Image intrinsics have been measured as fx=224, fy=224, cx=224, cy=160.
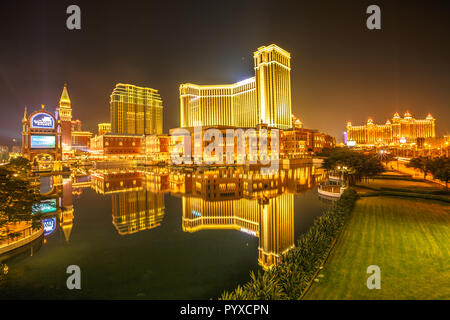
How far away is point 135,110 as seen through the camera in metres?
150

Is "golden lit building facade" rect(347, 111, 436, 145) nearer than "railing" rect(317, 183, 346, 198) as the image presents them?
No

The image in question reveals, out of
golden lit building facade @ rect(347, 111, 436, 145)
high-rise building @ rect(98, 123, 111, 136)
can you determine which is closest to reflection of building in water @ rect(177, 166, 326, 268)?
high-rise building @ rect(98, 123, 111, 136)

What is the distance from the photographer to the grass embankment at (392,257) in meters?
8.59

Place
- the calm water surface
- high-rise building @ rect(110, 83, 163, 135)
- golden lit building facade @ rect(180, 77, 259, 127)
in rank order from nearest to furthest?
the calm water surface
golden lit building facade @ rect(180, 77, 259, 127)
high-rise building @ rect(110, 83, 163, 135)

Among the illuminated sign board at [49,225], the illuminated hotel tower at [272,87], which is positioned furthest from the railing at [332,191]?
the illuminated hotel tower at [272,87]

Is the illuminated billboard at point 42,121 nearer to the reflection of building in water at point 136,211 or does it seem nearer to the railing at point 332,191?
the reflection of building in water at point 136,211

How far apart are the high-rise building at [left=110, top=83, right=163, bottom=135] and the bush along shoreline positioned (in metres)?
145

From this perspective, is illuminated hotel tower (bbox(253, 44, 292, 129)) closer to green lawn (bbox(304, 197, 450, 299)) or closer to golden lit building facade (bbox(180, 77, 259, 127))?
golden lit building facade (bbox(180, 77, 259, 127))

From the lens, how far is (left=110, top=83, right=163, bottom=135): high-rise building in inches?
5655

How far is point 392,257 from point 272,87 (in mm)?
112271

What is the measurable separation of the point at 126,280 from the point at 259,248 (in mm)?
8284

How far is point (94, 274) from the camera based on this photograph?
1143 cm

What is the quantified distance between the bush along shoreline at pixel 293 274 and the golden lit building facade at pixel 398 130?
596 ft

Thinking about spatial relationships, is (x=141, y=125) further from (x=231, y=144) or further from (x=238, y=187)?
(x=238, y=187)
